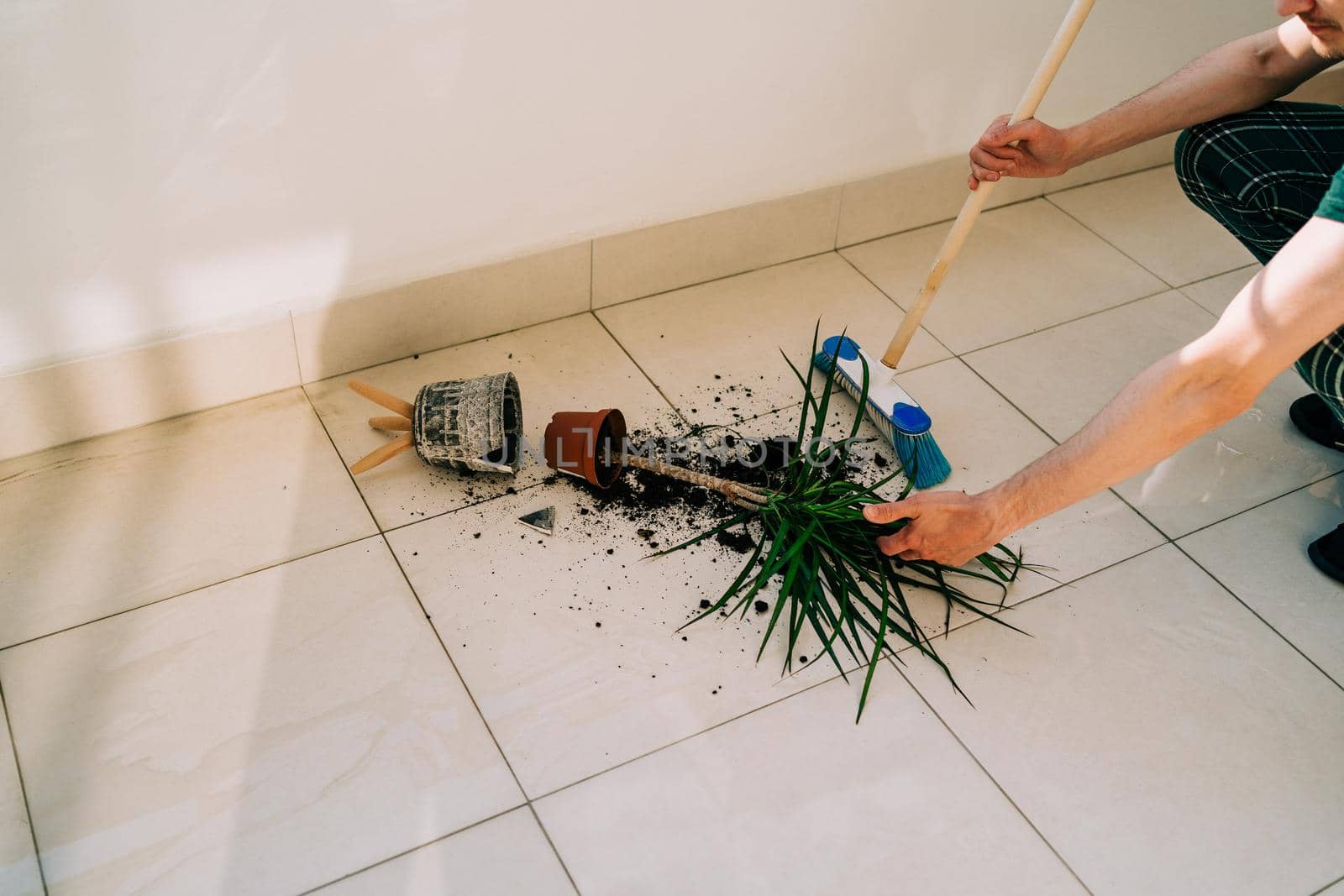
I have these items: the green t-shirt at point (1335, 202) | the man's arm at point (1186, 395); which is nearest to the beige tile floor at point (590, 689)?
the man's arm at point (1186, 395)

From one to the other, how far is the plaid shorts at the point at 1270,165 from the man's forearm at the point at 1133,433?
42 centimetres

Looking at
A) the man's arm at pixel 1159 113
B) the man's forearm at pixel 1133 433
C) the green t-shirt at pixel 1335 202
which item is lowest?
the man's forearm at pixel 1133 433

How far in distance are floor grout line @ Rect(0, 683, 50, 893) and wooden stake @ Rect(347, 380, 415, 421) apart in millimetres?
597

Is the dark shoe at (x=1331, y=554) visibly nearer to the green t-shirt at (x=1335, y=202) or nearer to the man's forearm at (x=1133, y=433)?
the man's forearm at (x=1133, y=433)

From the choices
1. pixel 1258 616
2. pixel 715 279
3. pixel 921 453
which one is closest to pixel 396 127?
pixel 715 279

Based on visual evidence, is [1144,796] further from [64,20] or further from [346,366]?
[64,20]

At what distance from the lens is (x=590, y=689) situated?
1388 millimetres

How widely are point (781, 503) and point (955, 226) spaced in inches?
20.2

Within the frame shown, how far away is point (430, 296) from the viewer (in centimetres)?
181

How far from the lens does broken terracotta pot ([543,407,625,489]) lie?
158 centimetres

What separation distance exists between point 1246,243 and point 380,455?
1.39 metres

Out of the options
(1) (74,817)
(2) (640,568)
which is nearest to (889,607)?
(2) (640,568)

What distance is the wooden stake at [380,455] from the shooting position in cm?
160

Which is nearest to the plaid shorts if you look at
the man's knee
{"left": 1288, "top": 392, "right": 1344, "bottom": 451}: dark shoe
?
the man's knee
